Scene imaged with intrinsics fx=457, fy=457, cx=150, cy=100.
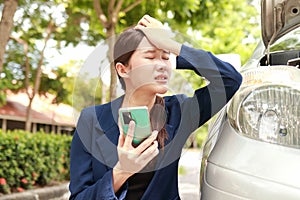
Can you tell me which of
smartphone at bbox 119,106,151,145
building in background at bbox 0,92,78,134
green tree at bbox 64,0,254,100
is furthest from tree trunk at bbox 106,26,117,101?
building in background at bbox 0,92,78,134

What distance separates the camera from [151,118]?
1801 mm

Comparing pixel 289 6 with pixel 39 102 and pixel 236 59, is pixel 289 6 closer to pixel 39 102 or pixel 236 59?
pixel 236 59

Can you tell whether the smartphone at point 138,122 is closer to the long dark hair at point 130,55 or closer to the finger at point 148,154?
the finger at point 148,154

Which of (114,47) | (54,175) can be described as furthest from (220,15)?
(114,47)

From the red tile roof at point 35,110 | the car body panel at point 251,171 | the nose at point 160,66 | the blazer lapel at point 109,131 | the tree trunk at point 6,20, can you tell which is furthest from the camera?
the red tile roof at point 35,110

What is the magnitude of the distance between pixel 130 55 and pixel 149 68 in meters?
0.11

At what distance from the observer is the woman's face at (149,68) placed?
1.68 meters

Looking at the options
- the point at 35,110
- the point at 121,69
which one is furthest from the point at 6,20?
the point at 35,110

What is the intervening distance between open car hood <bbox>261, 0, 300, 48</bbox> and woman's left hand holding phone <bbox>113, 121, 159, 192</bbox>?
3.07 feet

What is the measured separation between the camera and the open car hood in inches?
87.7

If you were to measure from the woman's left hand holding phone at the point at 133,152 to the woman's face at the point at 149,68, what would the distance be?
18cm

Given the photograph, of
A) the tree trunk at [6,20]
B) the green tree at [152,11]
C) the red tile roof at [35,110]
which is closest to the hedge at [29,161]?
the tree trunk at [6,20]

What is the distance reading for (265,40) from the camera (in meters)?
2.31

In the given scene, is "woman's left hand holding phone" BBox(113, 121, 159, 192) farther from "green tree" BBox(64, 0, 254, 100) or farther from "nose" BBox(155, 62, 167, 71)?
"green tree" BBox(64, 0, 254, 100)
